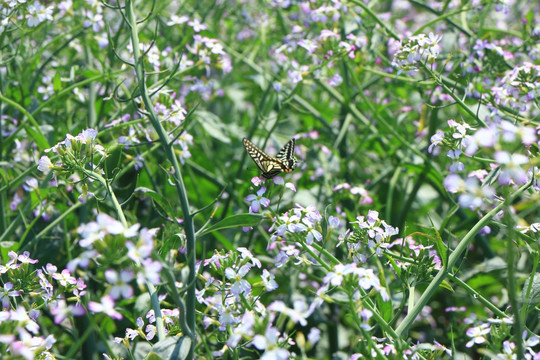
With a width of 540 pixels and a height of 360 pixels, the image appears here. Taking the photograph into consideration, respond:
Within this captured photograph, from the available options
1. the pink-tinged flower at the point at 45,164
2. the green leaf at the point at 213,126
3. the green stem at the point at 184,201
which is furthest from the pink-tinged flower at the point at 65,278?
the green leaf at the point at 213,126

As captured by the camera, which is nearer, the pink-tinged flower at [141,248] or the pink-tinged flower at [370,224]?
the pink-tinged flower at [141,248]

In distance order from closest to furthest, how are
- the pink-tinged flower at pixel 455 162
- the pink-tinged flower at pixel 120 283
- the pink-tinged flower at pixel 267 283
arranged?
1. the pink-tinged flower at pixel 120 283
2. the pink-tinged flower at pixel 267 283
3. the pink-tinged flower at pixel 455 162

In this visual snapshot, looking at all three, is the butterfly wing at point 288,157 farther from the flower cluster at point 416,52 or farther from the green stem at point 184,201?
the green stem at point 184,201

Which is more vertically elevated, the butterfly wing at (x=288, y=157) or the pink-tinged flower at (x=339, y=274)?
the butterfly wing at (x=288, y=157)

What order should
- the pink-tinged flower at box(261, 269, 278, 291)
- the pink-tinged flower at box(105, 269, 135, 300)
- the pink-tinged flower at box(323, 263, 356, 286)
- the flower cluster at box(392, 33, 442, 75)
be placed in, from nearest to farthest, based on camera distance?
the pink-tinged flower at box(105, 269, 135, 300) → the pink-tinged flower at box(323, 263, 356, 286) → the pink-tinged flower at box(261, 269, 278, 291) → the flower cluster at box(392, 33, 442, 75)

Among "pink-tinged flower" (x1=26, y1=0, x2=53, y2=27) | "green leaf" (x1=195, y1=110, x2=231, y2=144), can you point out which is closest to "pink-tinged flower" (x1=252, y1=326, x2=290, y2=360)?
"pink-tinged flower" (x1=26, y1=0, x2=53, y2=27)

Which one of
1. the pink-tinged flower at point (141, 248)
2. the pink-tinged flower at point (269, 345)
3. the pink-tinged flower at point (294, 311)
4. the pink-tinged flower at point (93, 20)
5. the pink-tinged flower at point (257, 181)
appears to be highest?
the pink-tinged flower at point (93, 20)

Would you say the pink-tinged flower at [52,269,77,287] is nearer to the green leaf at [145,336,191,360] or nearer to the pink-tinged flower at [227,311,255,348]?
the green leaf at [145,336,191,360]

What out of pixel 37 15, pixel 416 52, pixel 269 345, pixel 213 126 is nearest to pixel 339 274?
pixel 269 345
